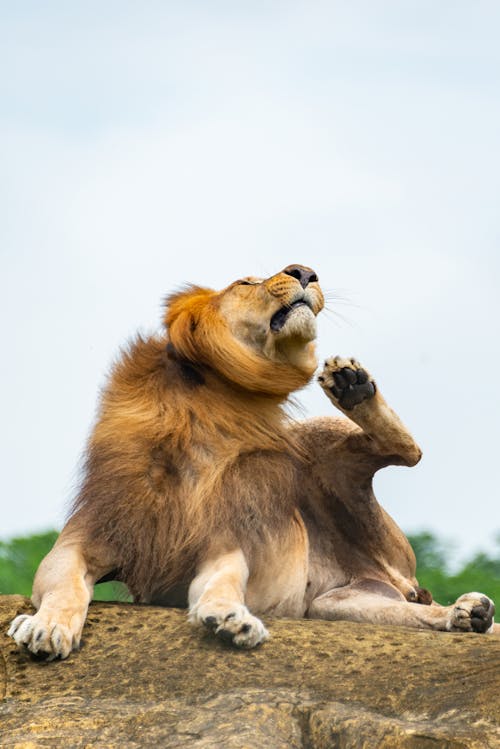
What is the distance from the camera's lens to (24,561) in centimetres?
1734

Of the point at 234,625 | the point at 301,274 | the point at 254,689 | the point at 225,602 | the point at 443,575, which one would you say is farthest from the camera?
the point at 443,575

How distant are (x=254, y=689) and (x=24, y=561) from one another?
40.6ft

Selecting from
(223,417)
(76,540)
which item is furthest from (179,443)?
(76,540)

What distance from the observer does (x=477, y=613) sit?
20.5ft

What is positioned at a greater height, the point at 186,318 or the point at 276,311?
the point at 276,311

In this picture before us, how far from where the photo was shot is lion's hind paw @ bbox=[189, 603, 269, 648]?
577 cm

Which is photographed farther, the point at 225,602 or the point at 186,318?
the point at 186,318

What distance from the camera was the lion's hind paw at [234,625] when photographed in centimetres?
577

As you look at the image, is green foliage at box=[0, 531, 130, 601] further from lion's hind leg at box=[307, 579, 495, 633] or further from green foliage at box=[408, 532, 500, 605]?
lion's hind leg at box=[307, 579, 495, 633]

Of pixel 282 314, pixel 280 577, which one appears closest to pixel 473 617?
pixel 280 577

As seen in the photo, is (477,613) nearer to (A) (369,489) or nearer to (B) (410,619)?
(B) (410,619)

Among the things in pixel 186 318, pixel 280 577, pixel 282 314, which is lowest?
pixel 280 577

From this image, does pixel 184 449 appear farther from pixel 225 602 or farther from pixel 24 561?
pixel 24 561

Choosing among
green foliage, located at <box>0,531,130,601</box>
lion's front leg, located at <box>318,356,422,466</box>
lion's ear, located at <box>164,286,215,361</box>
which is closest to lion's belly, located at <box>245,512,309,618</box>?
lion's front leg, located at <box>318,356,422,466</box>
